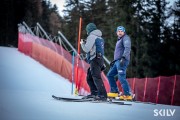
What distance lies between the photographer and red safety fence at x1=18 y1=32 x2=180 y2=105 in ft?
27.4

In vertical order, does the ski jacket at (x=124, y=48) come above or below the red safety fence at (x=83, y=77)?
above

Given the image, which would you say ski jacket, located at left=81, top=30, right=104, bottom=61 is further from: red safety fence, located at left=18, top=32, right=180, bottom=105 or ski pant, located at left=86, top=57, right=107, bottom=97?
red safety fence, located at left=18, top=32, right=180, bottom=105

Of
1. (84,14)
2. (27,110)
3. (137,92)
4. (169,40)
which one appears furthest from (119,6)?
(27,110)

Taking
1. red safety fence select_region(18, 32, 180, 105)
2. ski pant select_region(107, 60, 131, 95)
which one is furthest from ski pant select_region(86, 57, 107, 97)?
red safety fence select_region(18, 32, 180, 105)

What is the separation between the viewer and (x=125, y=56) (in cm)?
513

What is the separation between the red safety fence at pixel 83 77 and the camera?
8.35 metres

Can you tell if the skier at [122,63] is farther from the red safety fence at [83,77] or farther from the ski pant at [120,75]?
the red safety fence at [83,77]

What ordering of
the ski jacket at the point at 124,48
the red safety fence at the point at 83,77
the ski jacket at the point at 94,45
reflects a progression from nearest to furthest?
the ski jacket at the point at 94,45
the ski jacket at the point at 124,48
the red safety fence at the point at 83,77

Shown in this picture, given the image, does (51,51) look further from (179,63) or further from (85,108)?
(179,63)

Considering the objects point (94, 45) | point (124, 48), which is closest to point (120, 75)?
point (124, 48)

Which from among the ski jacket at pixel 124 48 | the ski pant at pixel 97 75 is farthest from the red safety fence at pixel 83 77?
the ski pant at pixel 97 75

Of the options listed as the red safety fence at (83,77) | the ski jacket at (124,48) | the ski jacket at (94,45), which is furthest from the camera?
the red safety fence at (83,77)

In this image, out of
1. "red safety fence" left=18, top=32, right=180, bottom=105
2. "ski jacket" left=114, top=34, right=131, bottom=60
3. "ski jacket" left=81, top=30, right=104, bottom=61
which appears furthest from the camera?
"red safety fence" left=18, top=32, right=180, bottom=105

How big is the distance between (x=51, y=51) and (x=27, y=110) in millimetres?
9028
